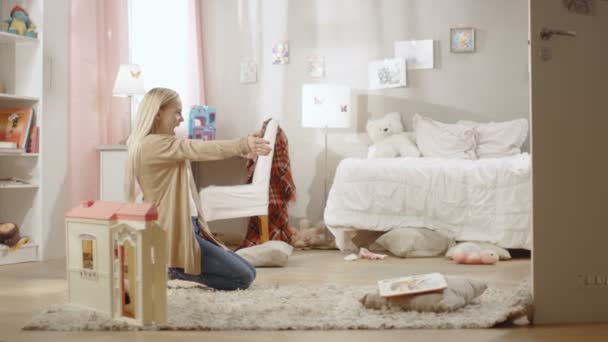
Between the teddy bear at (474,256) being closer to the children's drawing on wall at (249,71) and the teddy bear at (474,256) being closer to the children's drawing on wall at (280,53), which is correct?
the children's drawing on wall at (280,53)

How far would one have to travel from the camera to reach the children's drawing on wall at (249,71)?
5.96m

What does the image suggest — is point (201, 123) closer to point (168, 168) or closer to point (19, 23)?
point (19, 23)

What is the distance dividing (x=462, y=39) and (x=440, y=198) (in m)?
1.56

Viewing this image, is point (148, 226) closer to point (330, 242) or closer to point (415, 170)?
point (415, 170)

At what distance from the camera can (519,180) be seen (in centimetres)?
434

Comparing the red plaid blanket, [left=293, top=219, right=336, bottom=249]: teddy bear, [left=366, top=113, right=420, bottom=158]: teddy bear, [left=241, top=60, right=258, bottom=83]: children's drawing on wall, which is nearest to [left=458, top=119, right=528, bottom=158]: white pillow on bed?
[left=366, top=113, right=420, bottom=158]: teddy bear

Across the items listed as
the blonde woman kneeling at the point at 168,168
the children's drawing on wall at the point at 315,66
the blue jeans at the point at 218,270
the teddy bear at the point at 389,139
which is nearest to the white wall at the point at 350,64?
the children's drawing on wall at the point at 315,66

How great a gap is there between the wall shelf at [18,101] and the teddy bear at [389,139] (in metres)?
2.39

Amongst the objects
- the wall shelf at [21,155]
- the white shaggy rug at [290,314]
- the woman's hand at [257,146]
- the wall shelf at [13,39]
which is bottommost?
the white shaggy rug at [290,314]

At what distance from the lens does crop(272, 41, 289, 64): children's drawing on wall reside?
232 inches

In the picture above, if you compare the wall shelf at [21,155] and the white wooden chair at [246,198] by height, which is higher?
the wall shelf at [21,155]

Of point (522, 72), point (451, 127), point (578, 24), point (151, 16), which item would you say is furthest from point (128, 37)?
point (578, 24)

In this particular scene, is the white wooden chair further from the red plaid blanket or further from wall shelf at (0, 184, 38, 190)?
wall shelf at (0, 184, 38, 190)

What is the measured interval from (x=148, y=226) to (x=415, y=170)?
2.67 metres
